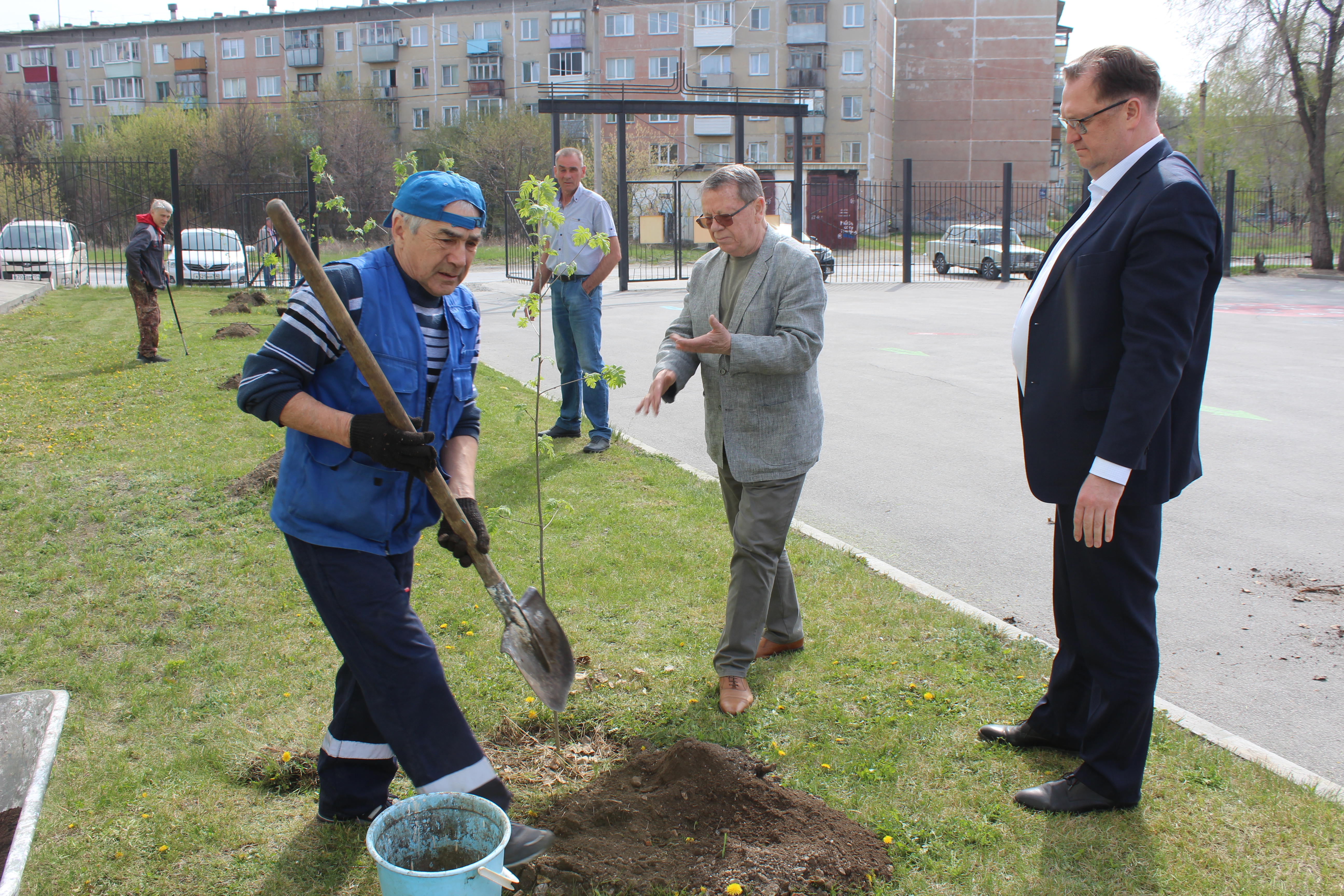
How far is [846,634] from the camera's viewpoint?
4375 mm

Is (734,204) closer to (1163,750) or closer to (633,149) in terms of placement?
(1163,750)

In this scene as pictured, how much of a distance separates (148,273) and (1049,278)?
12.1m

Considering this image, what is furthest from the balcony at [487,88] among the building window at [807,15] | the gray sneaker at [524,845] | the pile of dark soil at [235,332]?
the gray sneaker at [524,845]

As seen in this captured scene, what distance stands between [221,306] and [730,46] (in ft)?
180

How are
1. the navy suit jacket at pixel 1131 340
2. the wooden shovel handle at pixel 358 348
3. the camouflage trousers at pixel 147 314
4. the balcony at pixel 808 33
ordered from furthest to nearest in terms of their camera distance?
1. the balcony at pixel 808 33
2. the camouflage trousers at pixel 147 314
3. the navy suit jacket at pixel 1131 340
4. the wooden shovel handle at pixel 358 348

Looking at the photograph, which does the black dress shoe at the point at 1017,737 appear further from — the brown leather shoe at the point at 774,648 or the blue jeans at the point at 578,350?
the blue jeans at the point at 578,350

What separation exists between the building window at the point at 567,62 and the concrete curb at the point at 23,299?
51349mm

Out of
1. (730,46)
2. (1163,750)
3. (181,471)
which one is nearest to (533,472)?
(181,471)

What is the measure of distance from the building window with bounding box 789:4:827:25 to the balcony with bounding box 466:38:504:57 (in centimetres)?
2093

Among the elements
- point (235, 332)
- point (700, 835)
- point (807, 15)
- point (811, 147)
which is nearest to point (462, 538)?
point (700, 835)

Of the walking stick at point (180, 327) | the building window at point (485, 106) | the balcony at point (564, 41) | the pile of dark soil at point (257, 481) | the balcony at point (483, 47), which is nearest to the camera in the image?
the pile of dark soil at point (257, 481)

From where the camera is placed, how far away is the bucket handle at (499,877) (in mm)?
2170

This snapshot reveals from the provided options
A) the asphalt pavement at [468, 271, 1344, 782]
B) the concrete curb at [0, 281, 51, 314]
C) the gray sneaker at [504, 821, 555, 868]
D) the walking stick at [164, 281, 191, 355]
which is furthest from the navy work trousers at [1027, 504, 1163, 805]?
the concrete curb at [0, 281, 51, 314]

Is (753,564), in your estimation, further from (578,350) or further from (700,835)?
(578,350)
